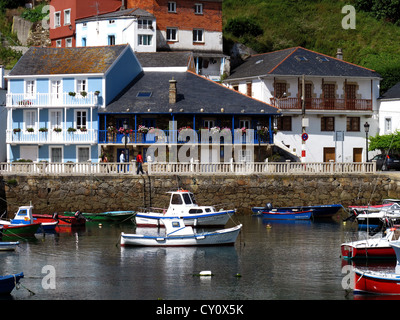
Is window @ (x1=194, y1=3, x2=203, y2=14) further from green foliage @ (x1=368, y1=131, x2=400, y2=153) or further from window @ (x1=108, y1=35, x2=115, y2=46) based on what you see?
green foliage @ (x1=368, y1=131, x2=400, y2=153)

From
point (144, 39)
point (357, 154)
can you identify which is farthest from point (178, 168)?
point (144, 39)

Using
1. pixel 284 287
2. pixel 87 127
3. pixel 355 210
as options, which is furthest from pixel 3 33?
pixel 284 287

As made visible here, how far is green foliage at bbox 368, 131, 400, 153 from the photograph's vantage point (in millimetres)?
65562

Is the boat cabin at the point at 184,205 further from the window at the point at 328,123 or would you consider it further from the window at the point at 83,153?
the window at the point at 328,123

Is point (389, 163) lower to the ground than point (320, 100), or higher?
lower

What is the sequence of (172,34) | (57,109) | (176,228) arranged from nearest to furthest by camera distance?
1. (176,228)
2. (57,109)
3. (172,34)

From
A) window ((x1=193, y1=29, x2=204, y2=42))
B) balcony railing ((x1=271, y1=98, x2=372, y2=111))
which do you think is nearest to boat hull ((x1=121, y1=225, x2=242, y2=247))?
balcony railing ((x1=271, y1=98, x2=372, y2=111))

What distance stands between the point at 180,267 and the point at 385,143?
107 feet

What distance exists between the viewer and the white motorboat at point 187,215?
47.8 meters

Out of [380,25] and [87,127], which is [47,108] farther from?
[380,25]

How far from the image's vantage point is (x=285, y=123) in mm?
67500

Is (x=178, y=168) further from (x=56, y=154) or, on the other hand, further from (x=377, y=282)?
(x=377, y=282)

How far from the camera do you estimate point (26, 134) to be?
60.8 meters

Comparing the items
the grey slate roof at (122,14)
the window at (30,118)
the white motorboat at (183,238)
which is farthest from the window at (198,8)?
the white motorboat at (183,238)
